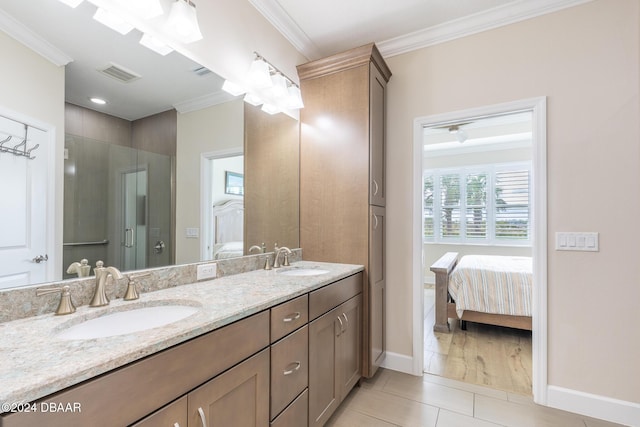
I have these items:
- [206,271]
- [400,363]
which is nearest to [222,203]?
[206,271]

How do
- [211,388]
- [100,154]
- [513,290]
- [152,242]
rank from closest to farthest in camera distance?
[211,388]
[100,154]
[152,242]
[513,290]

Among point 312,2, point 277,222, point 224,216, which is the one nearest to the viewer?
point 224,216

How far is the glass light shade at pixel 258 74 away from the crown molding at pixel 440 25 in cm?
43

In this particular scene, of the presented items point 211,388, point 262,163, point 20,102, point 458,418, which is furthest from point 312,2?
point 458,418

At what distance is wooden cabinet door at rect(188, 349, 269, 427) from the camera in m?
0.91

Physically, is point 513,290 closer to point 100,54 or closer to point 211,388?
point 211,388

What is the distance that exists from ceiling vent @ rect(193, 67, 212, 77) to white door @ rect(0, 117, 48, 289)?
816 millimetres

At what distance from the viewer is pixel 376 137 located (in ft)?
7.50

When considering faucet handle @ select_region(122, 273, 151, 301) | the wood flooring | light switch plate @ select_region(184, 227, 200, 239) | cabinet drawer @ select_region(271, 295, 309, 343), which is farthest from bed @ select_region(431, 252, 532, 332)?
faucet handle @ select_region(122, 273, 151, 301)

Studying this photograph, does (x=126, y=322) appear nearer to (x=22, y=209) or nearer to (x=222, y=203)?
(x=22, y=209)

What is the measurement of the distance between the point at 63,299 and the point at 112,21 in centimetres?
112

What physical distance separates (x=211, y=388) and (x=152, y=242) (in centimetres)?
77

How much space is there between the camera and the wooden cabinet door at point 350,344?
72.0 inches

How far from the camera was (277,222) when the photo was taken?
227cm
